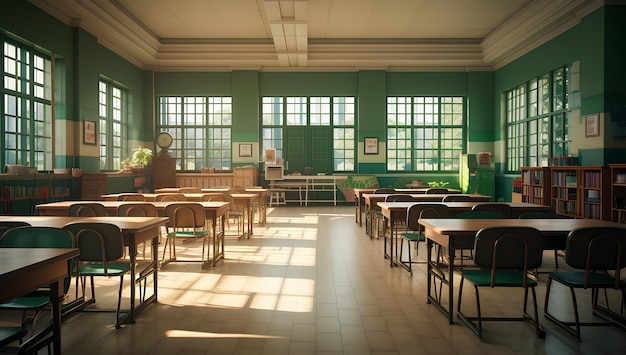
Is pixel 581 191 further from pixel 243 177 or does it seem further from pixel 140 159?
pixel 140 159

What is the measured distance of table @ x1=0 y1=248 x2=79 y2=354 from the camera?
6.40 feet

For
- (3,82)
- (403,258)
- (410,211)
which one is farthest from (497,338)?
(3,82)

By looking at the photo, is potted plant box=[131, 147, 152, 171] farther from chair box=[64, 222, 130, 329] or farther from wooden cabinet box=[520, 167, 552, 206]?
wooden cabinet box=[520, 167, 552, 206]

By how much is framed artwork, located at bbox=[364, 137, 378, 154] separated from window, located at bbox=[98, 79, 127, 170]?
7.35 metres

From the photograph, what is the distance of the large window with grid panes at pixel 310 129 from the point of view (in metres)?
14.7

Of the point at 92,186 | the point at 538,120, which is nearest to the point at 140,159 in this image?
the point at 92,186

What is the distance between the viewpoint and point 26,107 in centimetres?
877

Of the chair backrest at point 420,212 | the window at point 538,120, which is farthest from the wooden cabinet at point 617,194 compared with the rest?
the chair backrest at point 420,212

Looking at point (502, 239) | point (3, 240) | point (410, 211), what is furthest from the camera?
point (410, 211)

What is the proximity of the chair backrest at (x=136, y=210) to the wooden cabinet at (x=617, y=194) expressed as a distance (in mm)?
7286

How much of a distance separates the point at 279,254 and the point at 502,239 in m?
3.76

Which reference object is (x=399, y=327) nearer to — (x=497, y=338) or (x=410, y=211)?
(x=497, y=338)

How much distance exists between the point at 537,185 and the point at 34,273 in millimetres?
9973

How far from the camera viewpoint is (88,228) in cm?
342
